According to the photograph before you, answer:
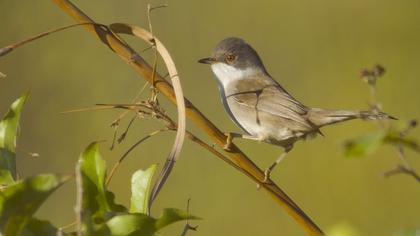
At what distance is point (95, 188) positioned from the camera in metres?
1.20

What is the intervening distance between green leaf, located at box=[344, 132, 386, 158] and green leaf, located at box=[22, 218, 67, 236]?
46cm

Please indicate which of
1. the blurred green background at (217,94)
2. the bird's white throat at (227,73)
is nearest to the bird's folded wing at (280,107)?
the bird's white throat at (227,73)

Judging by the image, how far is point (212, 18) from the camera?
6711mm

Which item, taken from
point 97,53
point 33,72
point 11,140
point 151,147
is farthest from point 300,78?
point 11,140

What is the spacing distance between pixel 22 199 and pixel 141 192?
326 mm

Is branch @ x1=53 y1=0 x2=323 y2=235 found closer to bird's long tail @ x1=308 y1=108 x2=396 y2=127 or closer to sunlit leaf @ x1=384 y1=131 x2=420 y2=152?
sunlit leaf @ x1=384 y1=131 x2=420 y2=152

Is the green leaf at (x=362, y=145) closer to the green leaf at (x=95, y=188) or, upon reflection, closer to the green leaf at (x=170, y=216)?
the green leaf at (x=170, y=216)

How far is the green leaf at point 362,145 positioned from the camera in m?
0.77

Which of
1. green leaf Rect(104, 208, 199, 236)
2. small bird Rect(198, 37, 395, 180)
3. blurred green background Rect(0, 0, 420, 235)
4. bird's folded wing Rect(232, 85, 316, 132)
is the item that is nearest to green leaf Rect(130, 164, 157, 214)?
green leaf Rect(104, 208, 199, 236)

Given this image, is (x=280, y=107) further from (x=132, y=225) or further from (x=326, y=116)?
(x=132, y=225)

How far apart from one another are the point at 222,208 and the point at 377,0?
249cm

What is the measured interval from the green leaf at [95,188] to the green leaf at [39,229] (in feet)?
0.47

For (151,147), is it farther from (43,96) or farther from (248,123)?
(248,123)

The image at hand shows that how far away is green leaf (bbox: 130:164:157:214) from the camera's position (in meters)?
1.27
